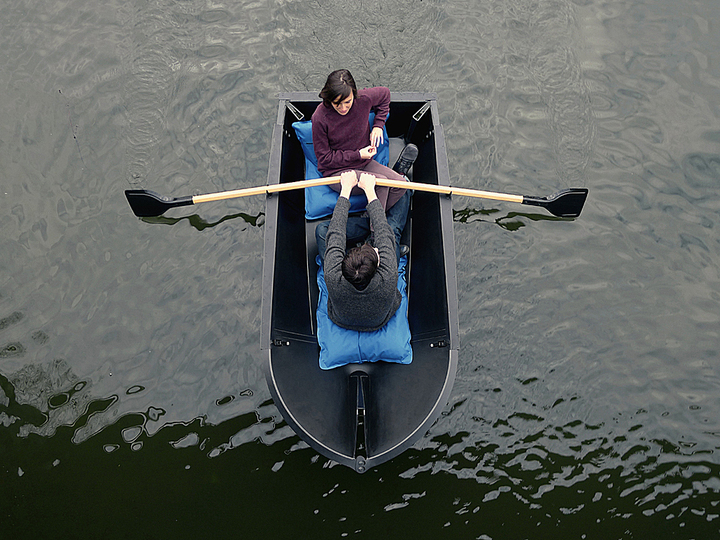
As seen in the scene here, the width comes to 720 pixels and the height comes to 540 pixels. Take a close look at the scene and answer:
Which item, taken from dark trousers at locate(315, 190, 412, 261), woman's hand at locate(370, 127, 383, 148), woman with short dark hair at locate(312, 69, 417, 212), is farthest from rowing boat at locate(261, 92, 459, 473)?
woman's hand at locate(370, 127, 383, 148)

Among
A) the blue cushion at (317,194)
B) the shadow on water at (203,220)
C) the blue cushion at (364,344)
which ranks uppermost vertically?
the blue cushion at (317,194)

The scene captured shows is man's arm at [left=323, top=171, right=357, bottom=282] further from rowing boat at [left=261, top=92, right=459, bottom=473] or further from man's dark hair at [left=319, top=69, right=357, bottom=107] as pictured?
man's dark hair at [left=319, top=69, right=357, bottom=107]

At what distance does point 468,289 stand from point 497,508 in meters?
1.57

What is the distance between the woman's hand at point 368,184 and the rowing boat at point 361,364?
1.49ft

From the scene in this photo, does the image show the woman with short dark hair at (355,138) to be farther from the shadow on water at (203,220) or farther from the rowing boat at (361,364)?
the shadow on water at (203,220)

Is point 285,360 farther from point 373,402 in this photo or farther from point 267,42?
point 267,42

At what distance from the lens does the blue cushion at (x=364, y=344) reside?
3.12 m

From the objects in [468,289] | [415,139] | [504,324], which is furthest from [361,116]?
[504,324]

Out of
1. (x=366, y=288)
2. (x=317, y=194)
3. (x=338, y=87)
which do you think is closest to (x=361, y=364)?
(x=366, y=288)

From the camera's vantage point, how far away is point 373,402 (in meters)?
3.19

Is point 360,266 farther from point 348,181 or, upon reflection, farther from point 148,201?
point 148,201

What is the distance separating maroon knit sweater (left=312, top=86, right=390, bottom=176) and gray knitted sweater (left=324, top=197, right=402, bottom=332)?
447 mm

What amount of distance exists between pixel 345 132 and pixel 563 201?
1639mm

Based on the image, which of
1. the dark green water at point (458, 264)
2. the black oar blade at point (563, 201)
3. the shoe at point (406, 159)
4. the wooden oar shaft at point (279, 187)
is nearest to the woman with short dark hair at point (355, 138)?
the shoe at point (406, 159)
